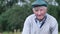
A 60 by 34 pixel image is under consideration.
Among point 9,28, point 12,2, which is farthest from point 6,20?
point 12,2

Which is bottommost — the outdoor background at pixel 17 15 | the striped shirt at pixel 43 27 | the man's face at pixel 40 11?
the outdoor background at pixel 17 15

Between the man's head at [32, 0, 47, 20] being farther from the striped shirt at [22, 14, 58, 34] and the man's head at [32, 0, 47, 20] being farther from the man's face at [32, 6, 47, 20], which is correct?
the striped shirt at [22, 14, 58, 34]

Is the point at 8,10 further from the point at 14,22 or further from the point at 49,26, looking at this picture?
the point at 49,26

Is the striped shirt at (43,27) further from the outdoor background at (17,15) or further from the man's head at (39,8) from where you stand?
the outdoor background at (17,15)

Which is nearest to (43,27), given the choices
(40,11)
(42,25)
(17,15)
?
(42,25)

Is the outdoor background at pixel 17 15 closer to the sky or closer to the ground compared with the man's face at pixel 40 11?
closer to the ground

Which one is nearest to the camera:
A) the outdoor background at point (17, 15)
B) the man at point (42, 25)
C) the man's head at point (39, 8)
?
the man's head at point (39, 8)

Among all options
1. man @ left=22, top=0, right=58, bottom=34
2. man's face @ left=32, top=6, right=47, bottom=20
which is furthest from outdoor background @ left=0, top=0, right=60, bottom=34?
man's face @ left=32, top=6, right=47, bottom=20

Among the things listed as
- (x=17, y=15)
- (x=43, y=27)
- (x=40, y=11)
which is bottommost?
(x=17, y=15)

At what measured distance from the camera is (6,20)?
19734mm

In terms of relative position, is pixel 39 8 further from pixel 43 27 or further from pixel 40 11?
pixel 43 27

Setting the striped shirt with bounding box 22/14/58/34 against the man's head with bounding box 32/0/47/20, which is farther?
the striped shirt with bounding box 22/14/58/34

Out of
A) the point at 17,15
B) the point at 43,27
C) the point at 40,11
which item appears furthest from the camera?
the point at 17,15

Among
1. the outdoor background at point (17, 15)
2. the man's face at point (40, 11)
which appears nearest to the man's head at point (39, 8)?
the man's face at point (40, 11)
